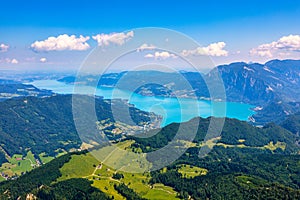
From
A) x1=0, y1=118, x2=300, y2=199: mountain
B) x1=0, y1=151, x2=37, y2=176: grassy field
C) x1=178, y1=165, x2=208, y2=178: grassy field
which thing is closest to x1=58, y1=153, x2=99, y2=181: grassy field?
x1=0, y1=118, x2=300, y2=199: mountain

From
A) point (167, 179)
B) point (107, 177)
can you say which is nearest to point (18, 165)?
point (107, 177)

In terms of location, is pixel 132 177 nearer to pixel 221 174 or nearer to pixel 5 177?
pixel 221 174

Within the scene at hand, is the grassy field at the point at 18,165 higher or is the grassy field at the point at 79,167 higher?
the grassy field at the point at 79,167

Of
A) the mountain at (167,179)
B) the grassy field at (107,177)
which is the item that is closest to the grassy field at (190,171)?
the mountain at (167,179)

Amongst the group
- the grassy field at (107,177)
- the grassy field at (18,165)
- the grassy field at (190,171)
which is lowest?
the grassy field at (18,165)

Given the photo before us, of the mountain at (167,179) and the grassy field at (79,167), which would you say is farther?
the grassy field at (79,167)

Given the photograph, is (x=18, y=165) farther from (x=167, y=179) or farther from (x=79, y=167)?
(x=167, y=179)

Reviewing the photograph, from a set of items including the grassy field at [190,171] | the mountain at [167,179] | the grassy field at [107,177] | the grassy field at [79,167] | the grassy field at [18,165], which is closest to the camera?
the mountain at [167,179]

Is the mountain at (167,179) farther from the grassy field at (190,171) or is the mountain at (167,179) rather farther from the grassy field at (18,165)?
the grassy field at (18,165)

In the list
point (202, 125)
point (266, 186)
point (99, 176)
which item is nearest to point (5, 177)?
point (99, 176)

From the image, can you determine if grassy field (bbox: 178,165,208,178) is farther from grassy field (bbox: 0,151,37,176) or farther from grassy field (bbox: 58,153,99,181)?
grassy field (bbox: 0,151,37,176)
